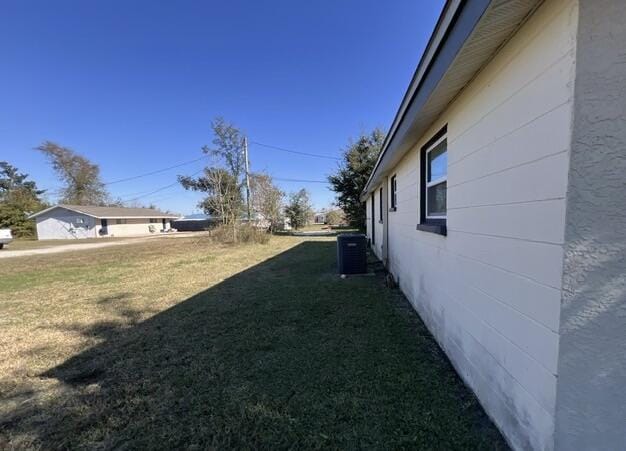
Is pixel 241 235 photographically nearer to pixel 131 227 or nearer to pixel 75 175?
pixel 131 227

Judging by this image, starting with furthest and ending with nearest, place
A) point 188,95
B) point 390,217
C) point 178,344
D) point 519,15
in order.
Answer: point 188,95 < point 390,217 < point 178,344 < point 519,15

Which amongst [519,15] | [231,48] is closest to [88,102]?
[231,48]

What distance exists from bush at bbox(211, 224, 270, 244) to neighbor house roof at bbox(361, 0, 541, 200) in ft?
43.8

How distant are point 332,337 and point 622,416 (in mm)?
2508

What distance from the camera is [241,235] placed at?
15.4 m

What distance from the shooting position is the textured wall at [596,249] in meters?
1.10

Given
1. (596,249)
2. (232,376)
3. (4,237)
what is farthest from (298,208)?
(596,249)

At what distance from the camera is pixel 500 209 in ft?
5.65

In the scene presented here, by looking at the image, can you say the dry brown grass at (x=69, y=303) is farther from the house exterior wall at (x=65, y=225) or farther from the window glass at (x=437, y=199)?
the house exterior wall at (x=65, y=225)

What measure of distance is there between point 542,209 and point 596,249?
26 centimetres

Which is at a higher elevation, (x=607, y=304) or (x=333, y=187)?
(x=333, y=187)

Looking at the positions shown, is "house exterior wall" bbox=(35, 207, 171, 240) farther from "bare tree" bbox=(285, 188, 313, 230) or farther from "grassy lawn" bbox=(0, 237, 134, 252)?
"bare tree" bbox=(285, 188, 313, 230)

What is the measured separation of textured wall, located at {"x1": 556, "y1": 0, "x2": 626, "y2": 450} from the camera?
110cm

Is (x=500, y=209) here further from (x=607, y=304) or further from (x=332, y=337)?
(x=332, y=337)
